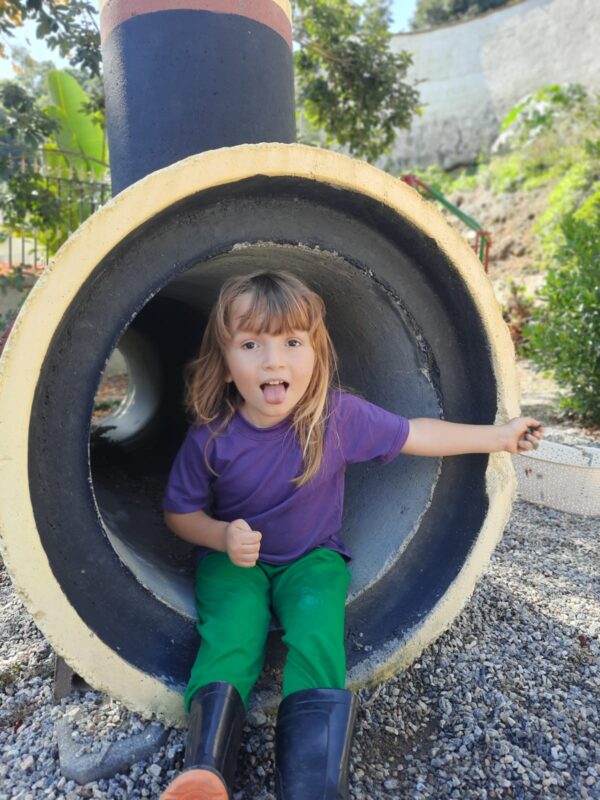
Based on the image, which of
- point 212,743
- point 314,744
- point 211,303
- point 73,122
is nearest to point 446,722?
point 314,744

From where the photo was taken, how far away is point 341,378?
2.37m

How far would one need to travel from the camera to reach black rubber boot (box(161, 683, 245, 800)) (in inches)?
49.9

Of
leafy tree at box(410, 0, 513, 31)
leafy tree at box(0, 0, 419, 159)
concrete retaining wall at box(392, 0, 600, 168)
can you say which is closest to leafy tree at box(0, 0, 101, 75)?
leafy tree at box(0, 0, 419, 159)

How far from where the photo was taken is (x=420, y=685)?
71.5 inches

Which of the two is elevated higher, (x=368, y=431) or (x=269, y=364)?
(x=269, y=364)

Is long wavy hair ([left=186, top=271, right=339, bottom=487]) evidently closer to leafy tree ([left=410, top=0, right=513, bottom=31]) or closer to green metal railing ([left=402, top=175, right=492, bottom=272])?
green metal railing ([left=402, top=175, right=492, bottom=272])

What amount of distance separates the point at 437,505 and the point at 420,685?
49 centimetres

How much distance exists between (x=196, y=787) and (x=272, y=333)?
3.29ft

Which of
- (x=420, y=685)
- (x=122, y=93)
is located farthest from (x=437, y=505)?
(x=122, y=93)

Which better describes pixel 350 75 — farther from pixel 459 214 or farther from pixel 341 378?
pixel 341 378

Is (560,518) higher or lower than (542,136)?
lower

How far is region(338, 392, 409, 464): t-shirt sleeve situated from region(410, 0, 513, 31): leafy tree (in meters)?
27.7

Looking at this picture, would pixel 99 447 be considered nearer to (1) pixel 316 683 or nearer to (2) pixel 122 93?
(2) pixel 122 93

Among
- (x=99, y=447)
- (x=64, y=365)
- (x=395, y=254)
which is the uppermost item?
(x=395, y=254)
